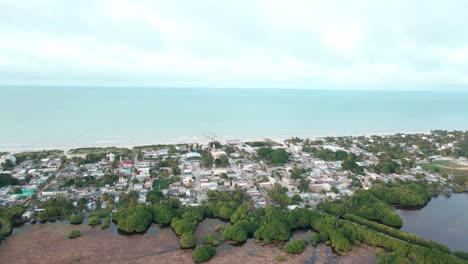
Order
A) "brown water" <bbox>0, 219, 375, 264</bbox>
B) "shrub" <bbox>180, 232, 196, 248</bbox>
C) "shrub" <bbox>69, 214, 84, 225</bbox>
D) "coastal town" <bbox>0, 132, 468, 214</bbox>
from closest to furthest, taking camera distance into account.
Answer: "brown water" <bbox>0, 219, 375, 264</bbox>, "shrub" <bbox>180, 232, 196, 248</bbox>, "shrub" <bbox>69, 214, 84, 225</bbox>, "coastal town" <bbox>0, 132, 468, 214</bbox>

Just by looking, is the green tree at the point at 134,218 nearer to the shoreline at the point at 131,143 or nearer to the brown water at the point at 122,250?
the brown water at the point at 122,250

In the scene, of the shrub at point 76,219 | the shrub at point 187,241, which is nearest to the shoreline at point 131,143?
the shrub at point 76,219

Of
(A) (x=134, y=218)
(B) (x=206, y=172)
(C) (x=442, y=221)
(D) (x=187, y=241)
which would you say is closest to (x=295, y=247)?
(D) (x=187, y=241)

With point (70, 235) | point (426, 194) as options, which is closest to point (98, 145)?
point (70, 235)

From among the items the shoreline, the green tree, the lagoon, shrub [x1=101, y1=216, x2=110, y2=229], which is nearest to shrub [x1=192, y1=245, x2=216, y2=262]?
the green tree

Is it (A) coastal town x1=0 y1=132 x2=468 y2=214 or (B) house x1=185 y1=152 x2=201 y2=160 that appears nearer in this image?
(A) coastal town x1=0 y1=132 x2=468 y2=214

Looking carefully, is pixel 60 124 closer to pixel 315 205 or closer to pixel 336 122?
pixel 315 205

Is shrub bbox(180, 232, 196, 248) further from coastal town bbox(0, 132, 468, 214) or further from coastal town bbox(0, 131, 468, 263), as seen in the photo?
coastal town bbox(0, 132, 468, 214)
